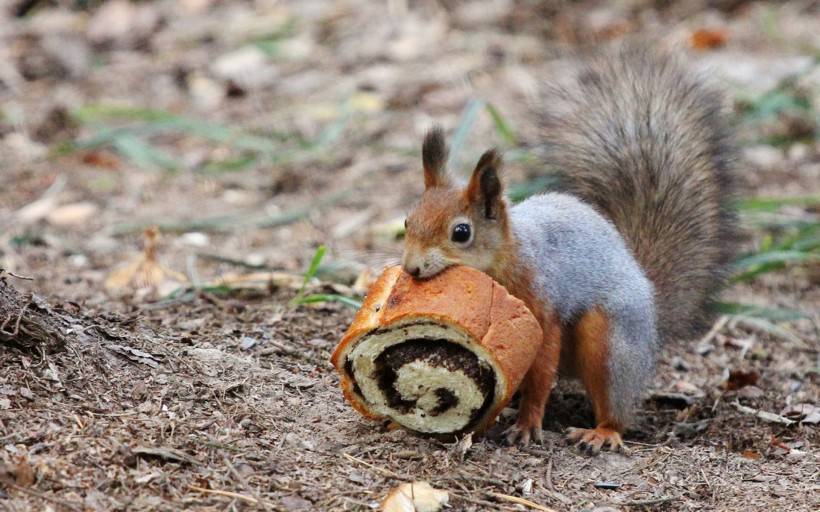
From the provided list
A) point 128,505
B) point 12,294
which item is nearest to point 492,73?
point 12,294

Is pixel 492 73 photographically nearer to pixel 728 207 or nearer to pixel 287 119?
pixel 287 119

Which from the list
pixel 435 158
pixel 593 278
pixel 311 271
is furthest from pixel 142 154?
pixel 593 278

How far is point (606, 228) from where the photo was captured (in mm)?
3301

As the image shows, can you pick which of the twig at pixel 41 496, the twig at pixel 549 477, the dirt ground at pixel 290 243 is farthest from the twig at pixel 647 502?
the twig at pixel 41 496

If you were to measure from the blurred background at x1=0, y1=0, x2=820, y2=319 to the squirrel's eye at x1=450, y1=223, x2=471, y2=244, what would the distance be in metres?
1.01

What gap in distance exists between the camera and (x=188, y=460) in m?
2.47

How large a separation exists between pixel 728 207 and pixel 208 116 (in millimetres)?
3926

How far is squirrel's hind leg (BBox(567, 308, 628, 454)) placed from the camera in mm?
3104

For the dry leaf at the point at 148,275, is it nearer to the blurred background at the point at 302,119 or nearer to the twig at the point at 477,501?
the blurred background at the point at 302,119

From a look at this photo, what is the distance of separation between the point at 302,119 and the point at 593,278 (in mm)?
3817

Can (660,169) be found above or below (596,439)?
above

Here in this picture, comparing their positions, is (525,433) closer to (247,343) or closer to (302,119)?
(247,343)

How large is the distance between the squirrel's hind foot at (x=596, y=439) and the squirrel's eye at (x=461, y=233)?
2.31 feet

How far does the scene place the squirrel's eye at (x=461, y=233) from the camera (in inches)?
→ 111
